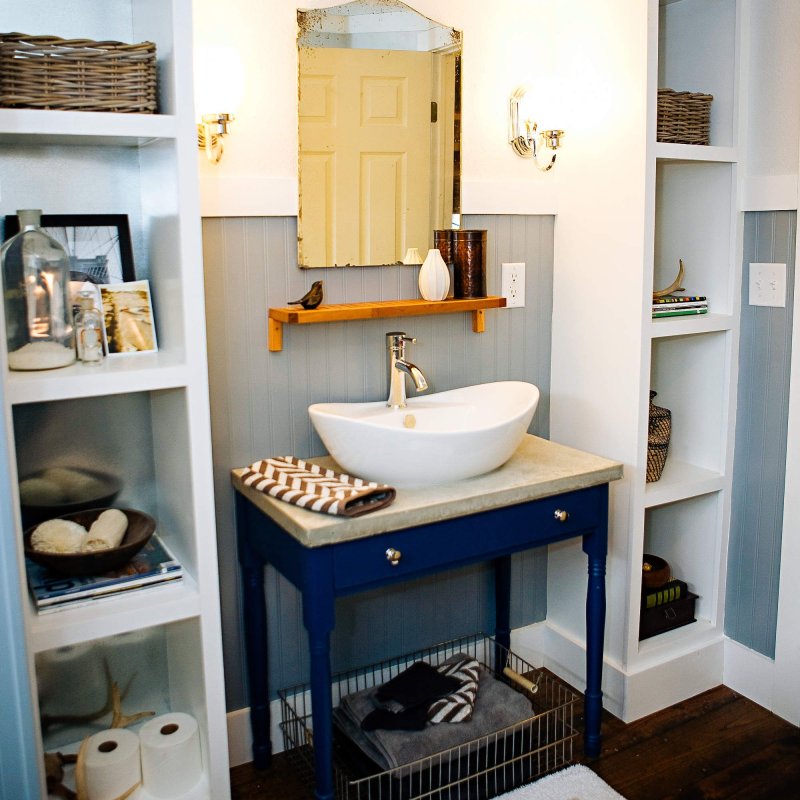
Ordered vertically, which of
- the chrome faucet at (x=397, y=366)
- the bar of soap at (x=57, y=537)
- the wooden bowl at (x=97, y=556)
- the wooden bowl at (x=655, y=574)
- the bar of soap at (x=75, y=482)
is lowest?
the wooden bowl at (x=655, y=574)

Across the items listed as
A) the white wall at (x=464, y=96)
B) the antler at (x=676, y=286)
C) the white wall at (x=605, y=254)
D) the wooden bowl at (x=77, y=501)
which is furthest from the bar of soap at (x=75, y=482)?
the antler at (x=676, y=286)

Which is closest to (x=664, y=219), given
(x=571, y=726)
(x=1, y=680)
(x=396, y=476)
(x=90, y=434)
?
(x=396, y=476)

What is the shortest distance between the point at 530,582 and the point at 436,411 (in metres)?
0.75

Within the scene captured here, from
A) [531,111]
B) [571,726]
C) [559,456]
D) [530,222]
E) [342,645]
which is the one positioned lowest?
[571,726]

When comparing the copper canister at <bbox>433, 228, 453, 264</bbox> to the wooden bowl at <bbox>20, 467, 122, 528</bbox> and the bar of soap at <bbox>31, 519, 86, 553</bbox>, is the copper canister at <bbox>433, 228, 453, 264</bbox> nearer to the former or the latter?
the wooden bowl at <bbox>20, 467, 122, 528</bbox>

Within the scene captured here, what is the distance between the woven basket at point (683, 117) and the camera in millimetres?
2332

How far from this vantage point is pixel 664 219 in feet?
8.82

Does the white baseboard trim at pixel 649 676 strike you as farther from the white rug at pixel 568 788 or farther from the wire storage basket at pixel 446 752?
the white rug at pixel 568 788

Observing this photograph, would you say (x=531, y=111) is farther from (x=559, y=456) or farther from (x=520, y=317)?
(x=559, y=456)

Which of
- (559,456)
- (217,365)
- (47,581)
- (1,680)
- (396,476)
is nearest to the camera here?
(1,680)

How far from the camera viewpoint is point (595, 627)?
7.52 feet

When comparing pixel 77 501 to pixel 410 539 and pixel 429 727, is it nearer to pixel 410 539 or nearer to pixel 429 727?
pixel 410 539

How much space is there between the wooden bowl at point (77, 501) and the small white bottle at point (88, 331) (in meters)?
0.33

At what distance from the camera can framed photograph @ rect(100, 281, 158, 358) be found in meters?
1.85
